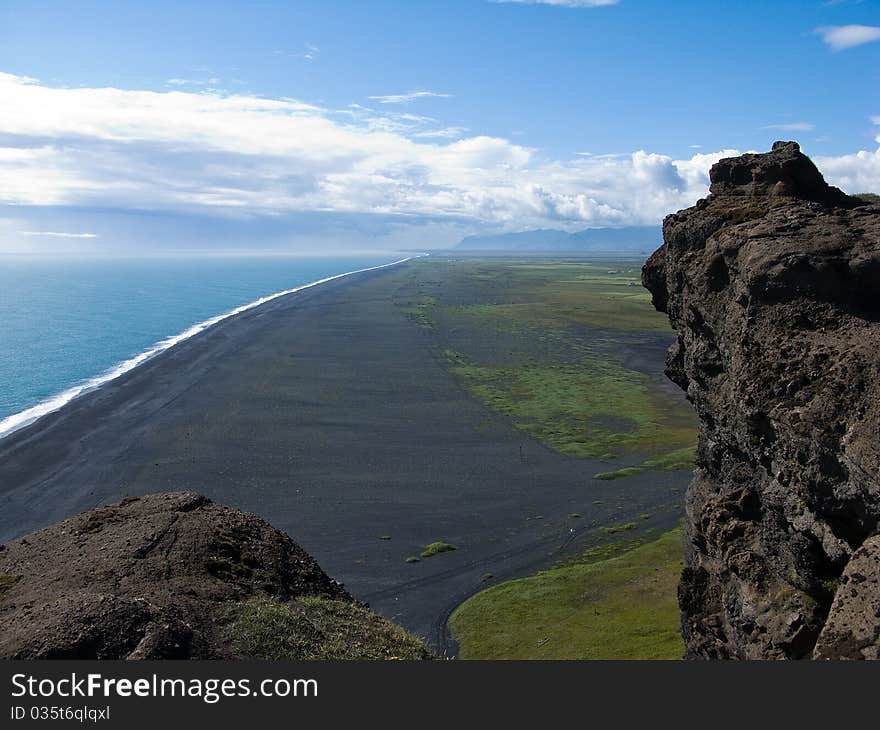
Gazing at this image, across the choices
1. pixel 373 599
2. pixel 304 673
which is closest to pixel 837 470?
pixel 304 673

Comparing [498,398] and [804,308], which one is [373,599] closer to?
[804,308]

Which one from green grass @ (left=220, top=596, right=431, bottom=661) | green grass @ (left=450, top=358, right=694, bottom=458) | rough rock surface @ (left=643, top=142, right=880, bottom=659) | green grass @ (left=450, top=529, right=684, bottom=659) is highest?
rough rock surface @ (left=643, top=142, right=880, bottom=659)

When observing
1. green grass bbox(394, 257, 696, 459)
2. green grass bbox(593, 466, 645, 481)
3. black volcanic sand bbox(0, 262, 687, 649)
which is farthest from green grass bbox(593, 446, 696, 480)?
green grass bbox(394, 257, 696, 459)

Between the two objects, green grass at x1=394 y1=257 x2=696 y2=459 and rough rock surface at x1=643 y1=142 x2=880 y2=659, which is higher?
rough rock surface at x1=643 y1=142 x2=880 y2=659

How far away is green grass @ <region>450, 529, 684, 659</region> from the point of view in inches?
1380

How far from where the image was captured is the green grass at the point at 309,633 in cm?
2214

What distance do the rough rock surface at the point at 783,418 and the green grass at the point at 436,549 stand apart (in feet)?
67.9

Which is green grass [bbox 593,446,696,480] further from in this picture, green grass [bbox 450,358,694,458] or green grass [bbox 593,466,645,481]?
green grass [bbox 450,358,694,458]

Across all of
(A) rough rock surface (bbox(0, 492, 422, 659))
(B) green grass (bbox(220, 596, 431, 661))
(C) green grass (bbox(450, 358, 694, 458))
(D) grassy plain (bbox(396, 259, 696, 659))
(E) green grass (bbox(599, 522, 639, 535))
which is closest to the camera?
(A) rough rock surface (bbox(0, 492, 422, 659))

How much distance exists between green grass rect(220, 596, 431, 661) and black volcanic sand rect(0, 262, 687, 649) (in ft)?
42.7

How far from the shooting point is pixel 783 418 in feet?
71.7

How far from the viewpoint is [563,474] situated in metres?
64.6

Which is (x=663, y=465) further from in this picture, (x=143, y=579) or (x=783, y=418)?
(x=143, y=579)

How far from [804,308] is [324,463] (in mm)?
50714
